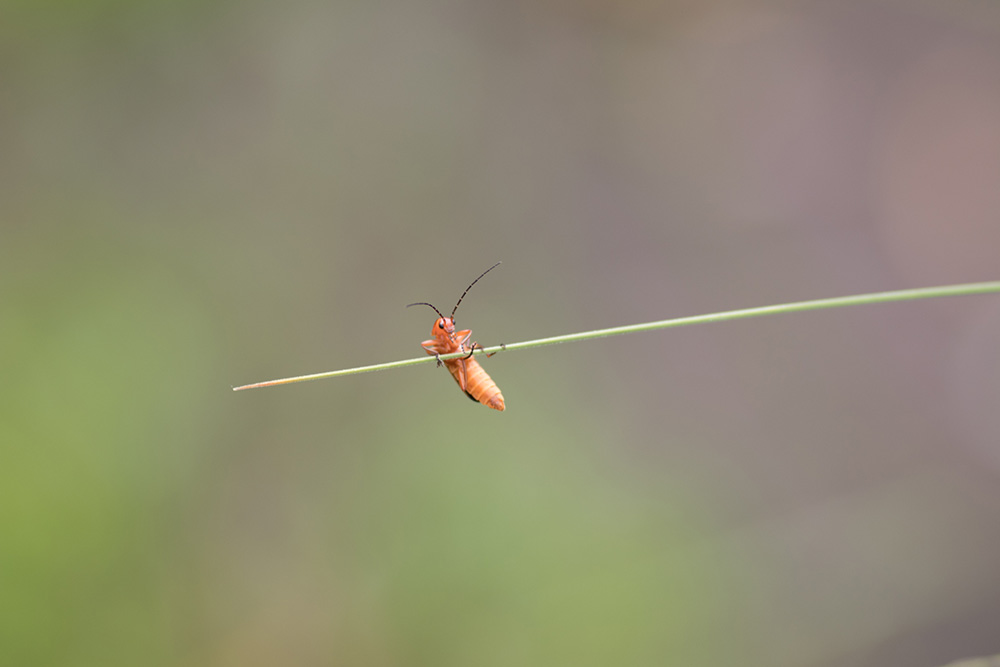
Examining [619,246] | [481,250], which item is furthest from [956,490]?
[481,250]

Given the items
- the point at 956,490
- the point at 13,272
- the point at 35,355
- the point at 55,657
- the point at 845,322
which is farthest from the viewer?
the point at 845,322

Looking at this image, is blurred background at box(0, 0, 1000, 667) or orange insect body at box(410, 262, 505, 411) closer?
orange insect body at box(410, 262, 505, 411)

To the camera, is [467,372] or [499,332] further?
[499,332]

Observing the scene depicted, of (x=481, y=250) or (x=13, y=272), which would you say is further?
(x=481, y=250)

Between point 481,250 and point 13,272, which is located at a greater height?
point 13,272

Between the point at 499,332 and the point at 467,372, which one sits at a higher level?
the point at 499,332

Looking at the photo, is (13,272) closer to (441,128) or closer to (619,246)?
(441,128)

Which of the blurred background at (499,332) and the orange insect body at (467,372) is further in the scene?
the blurred background at (499,332)

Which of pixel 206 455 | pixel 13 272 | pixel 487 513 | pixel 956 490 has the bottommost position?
pixel 956 490
